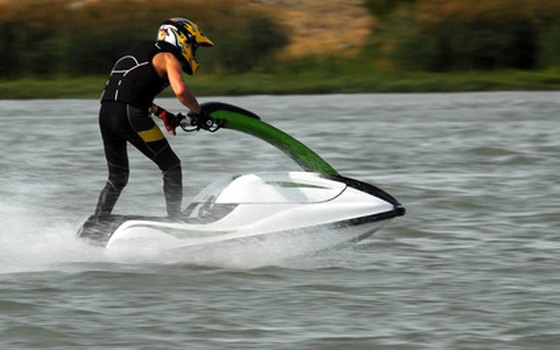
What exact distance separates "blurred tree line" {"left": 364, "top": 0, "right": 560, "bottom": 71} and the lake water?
27.3 feet

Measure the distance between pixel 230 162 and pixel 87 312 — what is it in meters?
7.91

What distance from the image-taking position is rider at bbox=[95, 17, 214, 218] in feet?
30.2

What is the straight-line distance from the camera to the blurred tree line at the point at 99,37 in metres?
25.8

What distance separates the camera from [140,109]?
9.29 metres

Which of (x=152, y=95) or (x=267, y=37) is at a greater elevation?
(x=152, y=95)

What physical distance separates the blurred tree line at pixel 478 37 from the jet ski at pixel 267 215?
639 inches

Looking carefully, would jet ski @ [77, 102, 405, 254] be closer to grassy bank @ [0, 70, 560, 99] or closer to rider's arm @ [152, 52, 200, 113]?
rider's arm @ [152, 52, 200, 113]

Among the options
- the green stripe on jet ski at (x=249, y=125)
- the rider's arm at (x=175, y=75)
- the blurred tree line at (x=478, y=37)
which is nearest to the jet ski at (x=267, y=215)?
the green stripe on jet ski at (x=249, y=125)

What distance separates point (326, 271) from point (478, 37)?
54.2ft

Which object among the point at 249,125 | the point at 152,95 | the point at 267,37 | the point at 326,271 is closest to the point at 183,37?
the point at 152,95

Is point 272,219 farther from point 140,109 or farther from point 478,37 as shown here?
point 478,37

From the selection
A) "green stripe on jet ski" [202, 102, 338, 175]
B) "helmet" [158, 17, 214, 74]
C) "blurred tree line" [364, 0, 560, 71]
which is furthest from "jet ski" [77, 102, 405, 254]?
"blurred tree line" [364, 0, 560, 71]

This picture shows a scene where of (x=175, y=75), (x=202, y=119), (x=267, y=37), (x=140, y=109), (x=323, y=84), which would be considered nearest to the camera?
(x=175, y=75)

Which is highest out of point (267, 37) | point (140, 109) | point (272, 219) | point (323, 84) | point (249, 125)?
point (140, 109)
